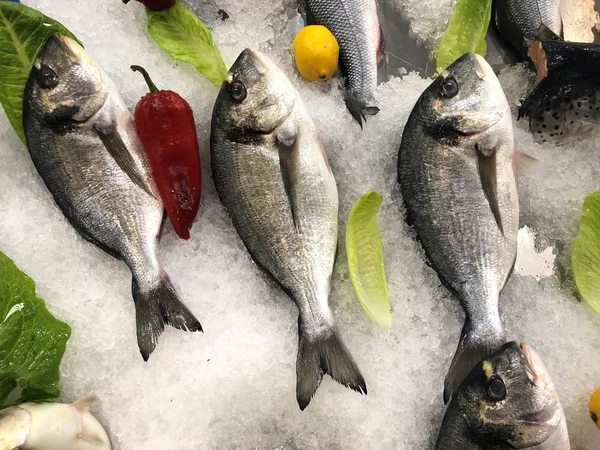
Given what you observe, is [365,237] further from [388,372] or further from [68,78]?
[68,78]

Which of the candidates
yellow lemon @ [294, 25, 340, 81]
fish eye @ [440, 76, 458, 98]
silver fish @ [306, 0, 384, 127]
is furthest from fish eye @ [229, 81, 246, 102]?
fish eye @ [440, 76, 458, 98]

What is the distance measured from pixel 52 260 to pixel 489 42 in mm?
2077

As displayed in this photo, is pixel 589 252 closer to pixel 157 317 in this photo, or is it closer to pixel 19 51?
pixel 157 317

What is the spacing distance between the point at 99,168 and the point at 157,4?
0.74m

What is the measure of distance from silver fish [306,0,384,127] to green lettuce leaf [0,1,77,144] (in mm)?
1118

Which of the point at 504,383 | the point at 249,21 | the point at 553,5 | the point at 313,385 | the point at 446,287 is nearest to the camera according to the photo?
the point at 504,383

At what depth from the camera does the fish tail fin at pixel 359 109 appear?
2.10m

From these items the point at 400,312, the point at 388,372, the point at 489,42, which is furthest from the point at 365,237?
the point at 489,42

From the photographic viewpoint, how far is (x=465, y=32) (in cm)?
214

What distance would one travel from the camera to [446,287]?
1964 millimetres

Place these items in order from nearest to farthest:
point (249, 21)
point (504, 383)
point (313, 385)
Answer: point (504, 383)
point (313, 385)
point (249, 21)

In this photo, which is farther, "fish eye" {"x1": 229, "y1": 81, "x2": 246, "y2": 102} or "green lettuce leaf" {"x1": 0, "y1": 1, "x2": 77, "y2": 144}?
"green lettuce leaf" {"x1": 0, "y1": 1, "x2": 77, "y2": 144}

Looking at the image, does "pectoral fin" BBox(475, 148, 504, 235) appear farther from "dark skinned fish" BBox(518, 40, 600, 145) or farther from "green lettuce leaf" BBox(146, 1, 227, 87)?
Answer: "green lettuce leaf" BBox(146, 1, 227, 87)

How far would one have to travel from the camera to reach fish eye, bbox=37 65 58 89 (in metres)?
1.86
